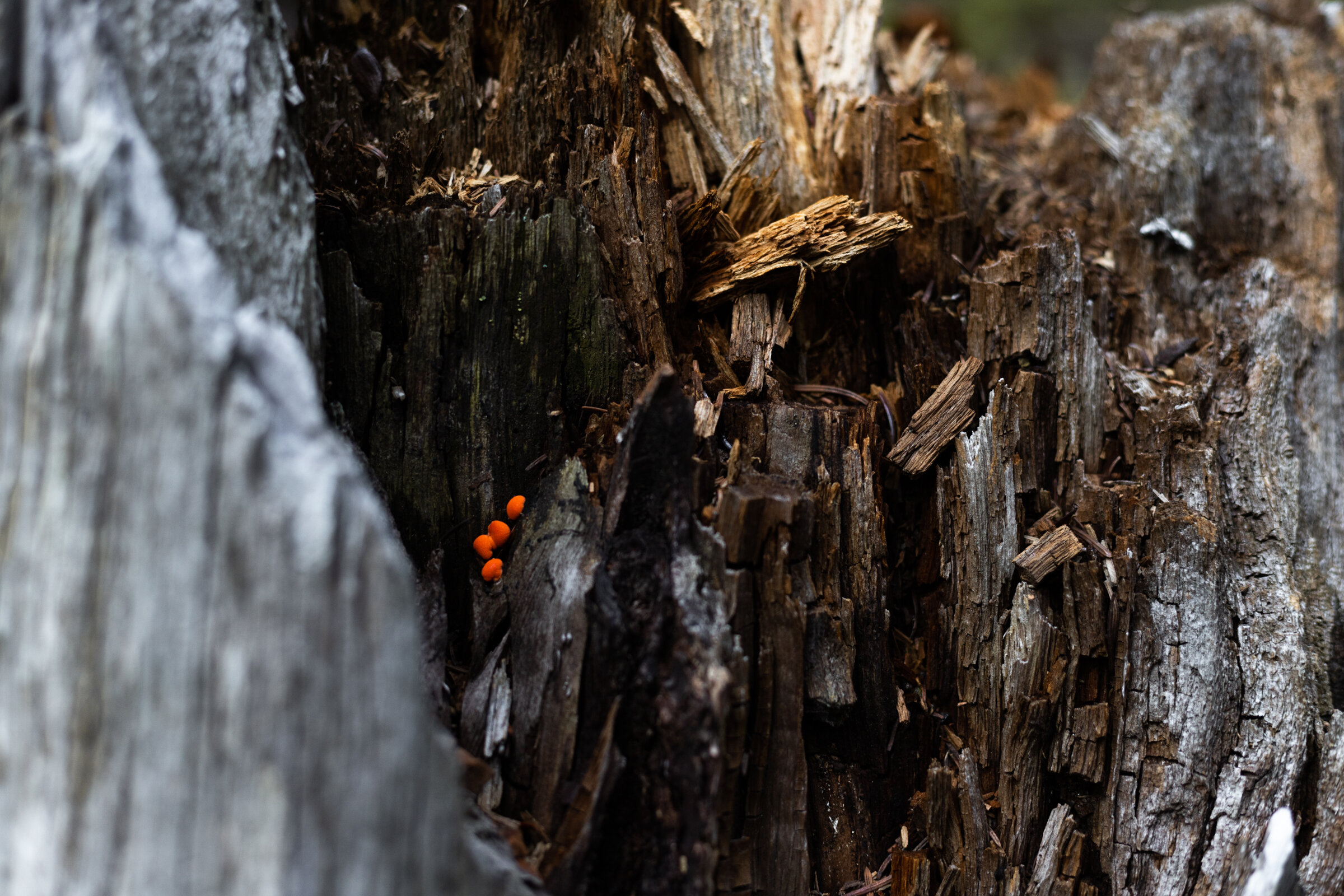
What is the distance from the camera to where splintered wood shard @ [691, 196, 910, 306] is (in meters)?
3.37

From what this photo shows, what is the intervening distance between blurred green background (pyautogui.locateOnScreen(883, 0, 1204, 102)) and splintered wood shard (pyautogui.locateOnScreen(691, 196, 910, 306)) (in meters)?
7.51

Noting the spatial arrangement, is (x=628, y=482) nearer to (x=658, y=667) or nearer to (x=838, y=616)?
(x=658, y=667)

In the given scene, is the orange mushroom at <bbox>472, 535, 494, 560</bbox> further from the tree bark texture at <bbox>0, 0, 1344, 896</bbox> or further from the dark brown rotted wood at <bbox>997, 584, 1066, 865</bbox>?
the dark brown rotted wood at <bbox>997, 584, 1066, 865</bbox>

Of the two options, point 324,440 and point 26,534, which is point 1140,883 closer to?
point 324,440

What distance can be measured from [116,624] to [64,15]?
1.60 metres

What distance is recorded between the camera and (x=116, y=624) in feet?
6.42

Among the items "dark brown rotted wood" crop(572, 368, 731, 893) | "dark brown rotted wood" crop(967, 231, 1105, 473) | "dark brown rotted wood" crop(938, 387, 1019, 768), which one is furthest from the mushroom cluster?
"dark brown rotted wood" crop(967, 231, 1105, 473)

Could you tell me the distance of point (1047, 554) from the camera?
10.4 feet

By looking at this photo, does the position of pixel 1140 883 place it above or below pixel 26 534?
below

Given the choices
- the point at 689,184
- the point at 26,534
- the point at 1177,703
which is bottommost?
the point at 1177,703

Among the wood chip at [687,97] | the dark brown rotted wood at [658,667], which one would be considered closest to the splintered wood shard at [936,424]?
the dark brown rotted wood at [658,667]

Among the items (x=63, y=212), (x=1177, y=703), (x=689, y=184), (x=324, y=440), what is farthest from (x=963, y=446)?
(x=63, y=212)

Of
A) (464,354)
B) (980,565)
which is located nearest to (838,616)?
(980,565)

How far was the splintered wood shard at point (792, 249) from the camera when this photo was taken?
3.37m
